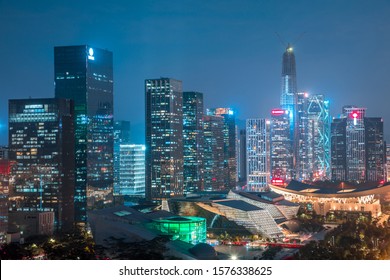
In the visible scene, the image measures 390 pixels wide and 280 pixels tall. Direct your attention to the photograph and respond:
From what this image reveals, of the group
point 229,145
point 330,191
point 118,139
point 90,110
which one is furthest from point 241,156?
point 330,191

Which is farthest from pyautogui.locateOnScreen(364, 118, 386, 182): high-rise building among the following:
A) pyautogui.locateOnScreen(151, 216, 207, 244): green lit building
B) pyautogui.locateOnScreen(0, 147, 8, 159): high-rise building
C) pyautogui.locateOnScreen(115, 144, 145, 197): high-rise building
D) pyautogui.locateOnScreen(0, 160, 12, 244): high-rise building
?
pyautogui.locateOnScreen(151, 216, 207, 244): green lit building

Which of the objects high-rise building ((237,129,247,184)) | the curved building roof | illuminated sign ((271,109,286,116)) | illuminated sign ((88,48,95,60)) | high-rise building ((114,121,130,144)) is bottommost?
the curved building roof

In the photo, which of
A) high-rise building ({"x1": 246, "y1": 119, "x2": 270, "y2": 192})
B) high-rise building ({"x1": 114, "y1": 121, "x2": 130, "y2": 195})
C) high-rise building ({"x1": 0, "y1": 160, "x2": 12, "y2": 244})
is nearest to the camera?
high-rise building ({"x1": 0, "y1": 160, "x2": 12, "y2": 244})

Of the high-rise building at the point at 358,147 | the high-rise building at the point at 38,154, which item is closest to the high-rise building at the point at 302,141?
the high-rise building at the point at 358,147

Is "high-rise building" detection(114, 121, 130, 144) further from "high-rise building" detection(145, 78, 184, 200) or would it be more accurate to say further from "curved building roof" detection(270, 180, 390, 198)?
"curved building roof" detection(270, 180, 390, 198)

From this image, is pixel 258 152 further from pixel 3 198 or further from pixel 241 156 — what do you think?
pixel 3 198
